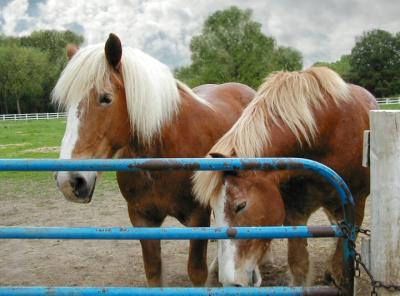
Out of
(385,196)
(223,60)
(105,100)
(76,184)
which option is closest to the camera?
(385,196)

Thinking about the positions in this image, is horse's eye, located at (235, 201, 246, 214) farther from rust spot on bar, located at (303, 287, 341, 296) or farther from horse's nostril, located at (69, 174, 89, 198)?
horse's nostril, located at (69, 174, 89, 198)

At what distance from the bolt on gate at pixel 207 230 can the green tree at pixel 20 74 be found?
45426mm

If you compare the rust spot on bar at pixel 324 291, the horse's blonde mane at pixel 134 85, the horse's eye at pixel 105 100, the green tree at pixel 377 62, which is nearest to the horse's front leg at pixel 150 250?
the horse's blonde mane at pixel 134 85

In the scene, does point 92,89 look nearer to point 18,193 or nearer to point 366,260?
point 366,260

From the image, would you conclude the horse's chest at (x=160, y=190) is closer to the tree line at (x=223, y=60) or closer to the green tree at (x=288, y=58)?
the tree line at (x=223, y=60)

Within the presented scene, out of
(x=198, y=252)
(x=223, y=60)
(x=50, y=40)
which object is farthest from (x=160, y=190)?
(x=50, y=40)

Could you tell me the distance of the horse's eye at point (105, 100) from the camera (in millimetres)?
2680

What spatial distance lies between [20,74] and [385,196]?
46377mm

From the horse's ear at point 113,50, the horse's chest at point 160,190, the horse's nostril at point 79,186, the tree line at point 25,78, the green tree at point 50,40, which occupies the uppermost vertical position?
the green tree at point 50,40

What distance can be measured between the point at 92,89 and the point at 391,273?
188 cm

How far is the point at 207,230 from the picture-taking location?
1.90 metres

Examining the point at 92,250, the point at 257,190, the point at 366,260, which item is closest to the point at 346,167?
the point at 257,190

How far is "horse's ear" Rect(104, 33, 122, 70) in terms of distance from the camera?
2689 mm

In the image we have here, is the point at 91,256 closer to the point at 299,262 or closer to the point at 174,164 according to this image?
the point at 299,262
